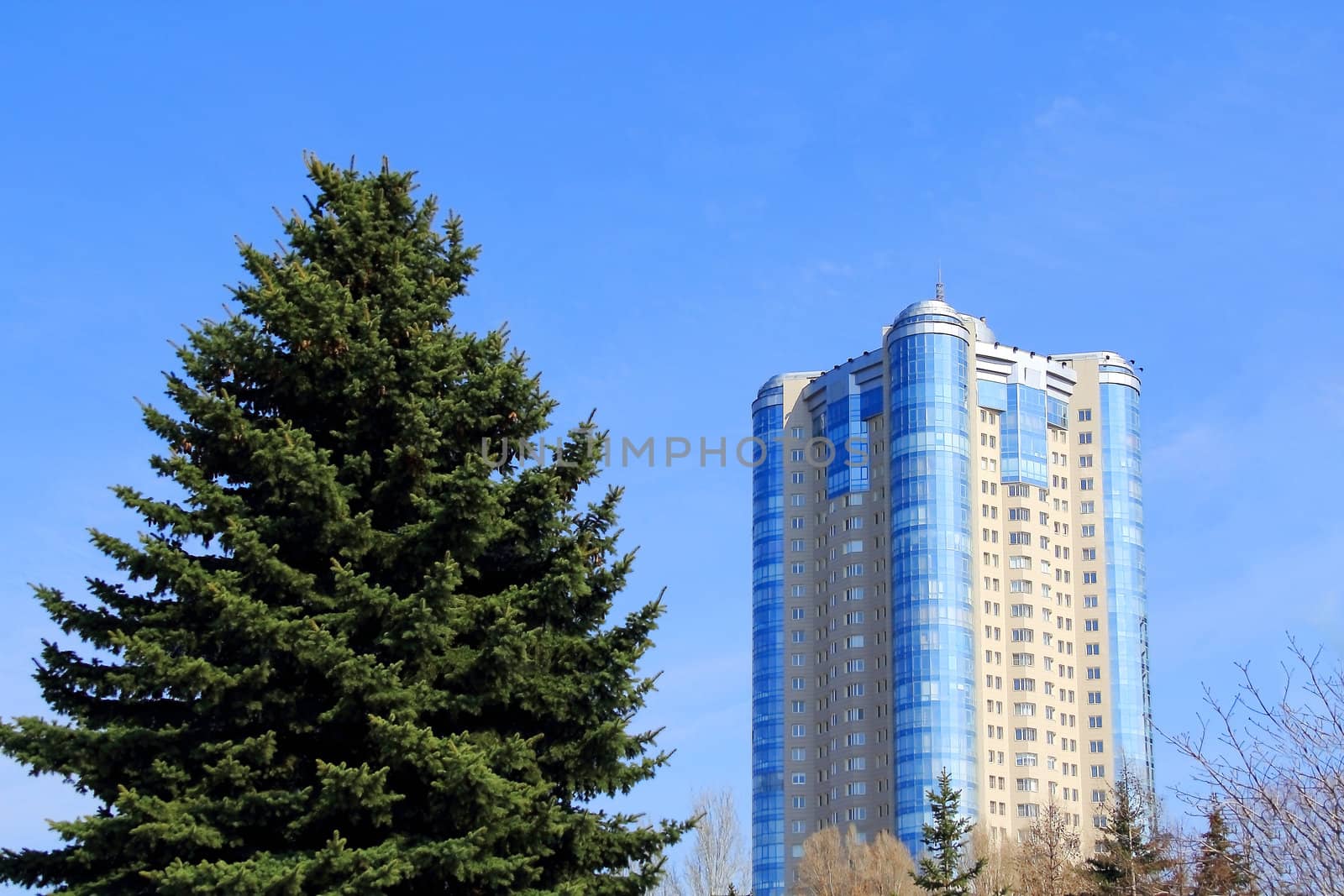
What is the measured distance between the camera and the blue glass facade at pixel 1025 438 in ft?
389

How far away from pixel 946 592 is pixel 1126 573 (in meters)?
18.0

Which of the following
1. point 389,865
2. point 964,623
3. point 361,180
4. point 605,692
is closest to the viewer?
point 389,865

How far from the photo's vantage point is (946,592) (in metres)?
111

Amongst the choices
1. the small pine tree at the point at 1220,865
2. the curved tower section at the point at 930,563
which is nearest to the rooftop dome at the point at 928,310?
the curved tower section at the point at 930,563

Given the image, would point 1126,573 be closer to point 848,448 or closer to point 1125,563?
point 1125,563

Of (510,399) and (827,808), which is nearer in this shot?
(510,399)

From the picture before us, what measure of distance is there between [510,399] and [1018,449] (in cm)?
10222

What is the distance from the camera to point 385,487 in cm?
1925

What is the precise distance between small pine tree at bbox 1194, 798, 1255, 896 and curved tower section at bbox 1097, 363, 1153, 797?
88371 millimetres

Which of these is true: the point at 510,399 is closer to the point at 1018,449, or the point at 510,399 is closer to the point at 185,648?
the point at 185,648

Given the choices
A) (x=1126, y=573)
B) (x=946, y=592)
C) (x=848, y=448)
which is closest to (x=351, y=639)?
(x=946, y=592)

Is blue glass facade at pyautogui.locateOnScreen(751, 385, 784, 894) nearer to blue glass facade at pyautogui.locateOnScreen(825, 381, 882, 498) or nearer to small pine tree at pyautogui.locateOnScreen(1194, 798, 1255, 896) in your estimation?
blue glass facade at pyautogui.locateOnScreen(825, 381, 882, 498)

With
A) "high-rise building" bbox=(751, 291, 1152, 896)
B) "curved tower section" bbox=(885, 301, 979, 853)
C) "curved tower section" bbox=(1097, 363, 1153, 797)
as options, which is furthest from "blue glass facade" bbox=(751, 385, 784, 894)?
"curved tower section" bbox=(1097, 363, 1153, 797)

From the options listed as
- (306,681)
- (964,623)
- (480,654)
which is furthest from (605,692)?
(964,623)
